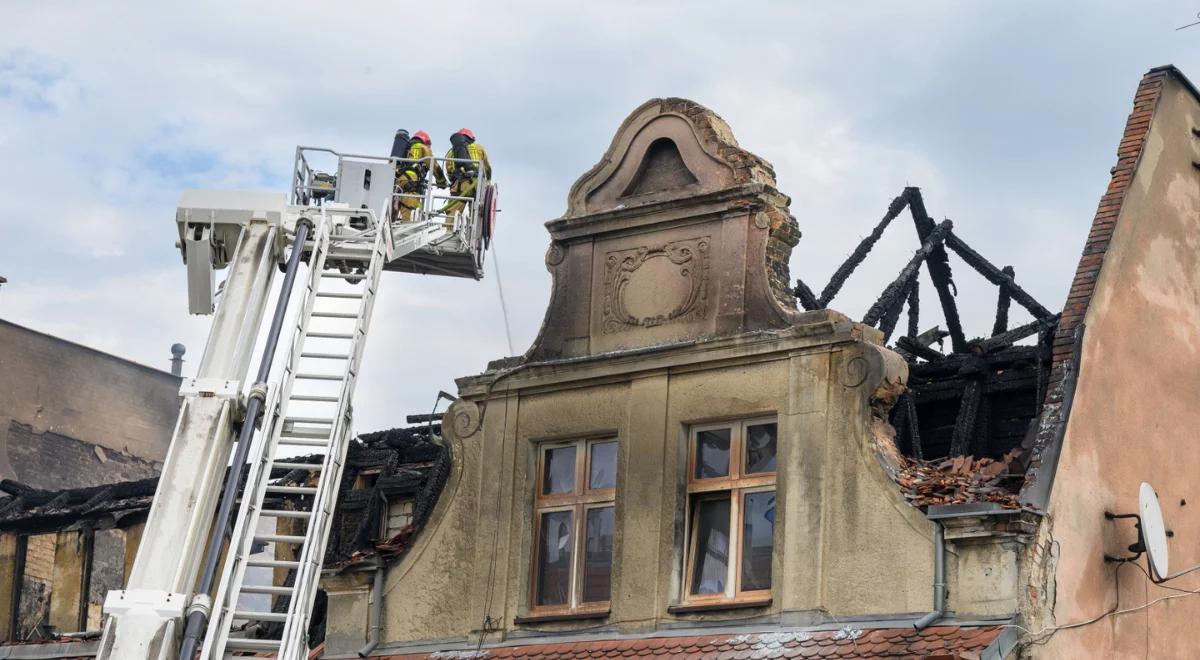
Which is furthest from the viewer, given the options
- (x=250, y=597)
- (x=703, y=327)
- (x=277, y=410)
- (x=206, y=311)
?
(x=250, y=597)

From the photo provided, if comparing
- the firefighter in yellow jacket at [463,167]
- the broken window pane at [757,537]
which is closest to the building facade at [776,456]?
the broken window pane at [757,537]

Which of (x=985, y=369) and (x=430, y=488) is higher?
(x=985, y=369)

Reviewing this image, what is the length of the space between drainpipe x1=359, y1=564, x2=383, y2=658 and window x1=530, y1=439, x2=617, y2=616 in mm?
1468

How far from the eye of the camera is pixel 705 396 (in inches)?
654

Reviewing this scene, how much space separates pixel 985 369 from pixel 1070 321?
60.1 inches

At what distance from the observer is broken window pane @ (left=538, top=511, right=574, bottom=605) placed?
1703 centimetres

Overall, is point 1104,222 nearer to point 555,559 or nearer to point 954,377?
point 954,377

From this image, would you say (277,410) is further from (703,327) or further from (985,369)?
(985,369)

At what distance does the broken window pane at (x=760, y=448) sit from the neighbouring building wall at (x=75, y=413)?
62.0 feet

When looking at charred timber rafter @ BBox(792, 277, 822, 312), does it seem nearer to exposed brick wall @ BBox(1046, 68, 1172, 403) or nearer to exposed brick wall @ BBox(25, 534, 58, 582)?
exposed brick wall @ BBox(1046, 68, 1172, 403)

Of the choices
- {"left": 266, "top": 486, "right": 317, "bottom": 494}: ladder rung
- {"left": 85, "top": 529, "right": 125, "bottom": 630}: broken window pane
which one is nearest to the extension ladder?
{"left": 266, "top": 486, "right": 317, "bottom": 494}: ladder rung

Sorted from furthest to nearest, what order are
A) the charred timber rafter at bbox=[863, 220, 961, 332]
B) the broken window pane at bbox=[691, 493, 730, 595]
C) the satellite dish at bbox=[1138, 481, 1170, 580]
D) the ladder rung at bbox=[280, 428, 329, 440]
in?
the charred timber rafter at bbox=[863, 220, 961, 332] → the broken window pane at bbox=[691, 493, 730, 595] → the satellite dish at bbox=[1138, 481, 1170, 580] → the ladder rung at bbox=[280, 428, 329, 440]

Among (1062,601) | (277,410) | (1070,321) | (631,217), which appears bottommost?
(1062,601)

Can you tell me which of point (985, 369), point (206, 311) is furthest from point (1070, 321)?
point (206, 311)
